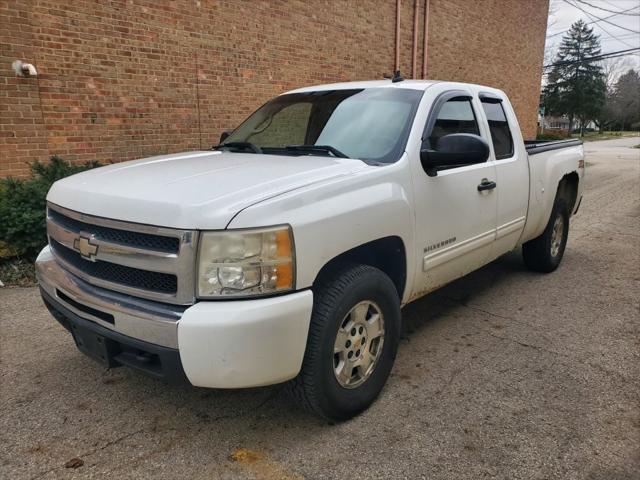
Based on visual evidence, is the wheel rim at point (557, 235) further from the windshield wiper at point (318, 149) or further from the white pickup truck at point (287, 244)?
the windshield wiper at point (318, 149)

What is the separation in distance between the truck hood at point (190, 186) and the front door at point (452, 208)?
1.97 feet

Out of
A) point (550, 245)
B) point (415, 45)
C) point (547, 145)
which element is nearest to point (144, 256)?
point (547, 145)

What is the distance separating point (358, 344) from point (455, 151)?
1.30 metres

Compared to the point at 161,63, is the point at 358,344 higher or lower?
lower

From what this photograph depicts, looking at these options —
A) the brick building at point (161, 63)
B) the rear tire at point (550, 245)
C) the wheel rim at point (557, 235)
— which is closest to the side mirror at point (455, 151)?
the rear tire at point (550, 245)

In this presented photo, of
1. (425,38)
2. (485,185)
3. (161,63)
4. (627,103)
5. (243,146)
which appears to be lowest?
(485,185)

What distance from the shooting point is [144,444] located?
2.65 meters

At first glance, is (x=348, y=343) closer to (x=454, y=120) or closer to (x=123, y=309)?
(x=123, y=309)

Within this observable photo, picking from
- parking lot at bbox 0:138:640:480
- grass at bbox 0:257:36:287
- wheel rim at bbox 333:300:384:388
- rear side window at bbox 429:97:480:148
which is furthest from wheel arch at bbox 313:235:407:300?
grass at bbox 0:257:36:287

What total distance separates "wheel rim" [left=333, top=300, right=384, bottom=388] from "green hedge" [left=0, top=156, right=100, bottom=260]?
Result: 4.03 metres

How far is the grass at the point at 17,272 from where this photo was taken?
207 inches

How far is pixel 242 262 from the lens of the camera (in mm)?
2252

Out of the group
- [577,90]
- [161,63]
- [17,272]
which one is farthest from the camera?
[577,90]

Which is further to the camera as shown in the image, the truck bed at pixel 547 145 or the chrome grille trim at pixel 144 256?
the truck bed at pixel 547 145
